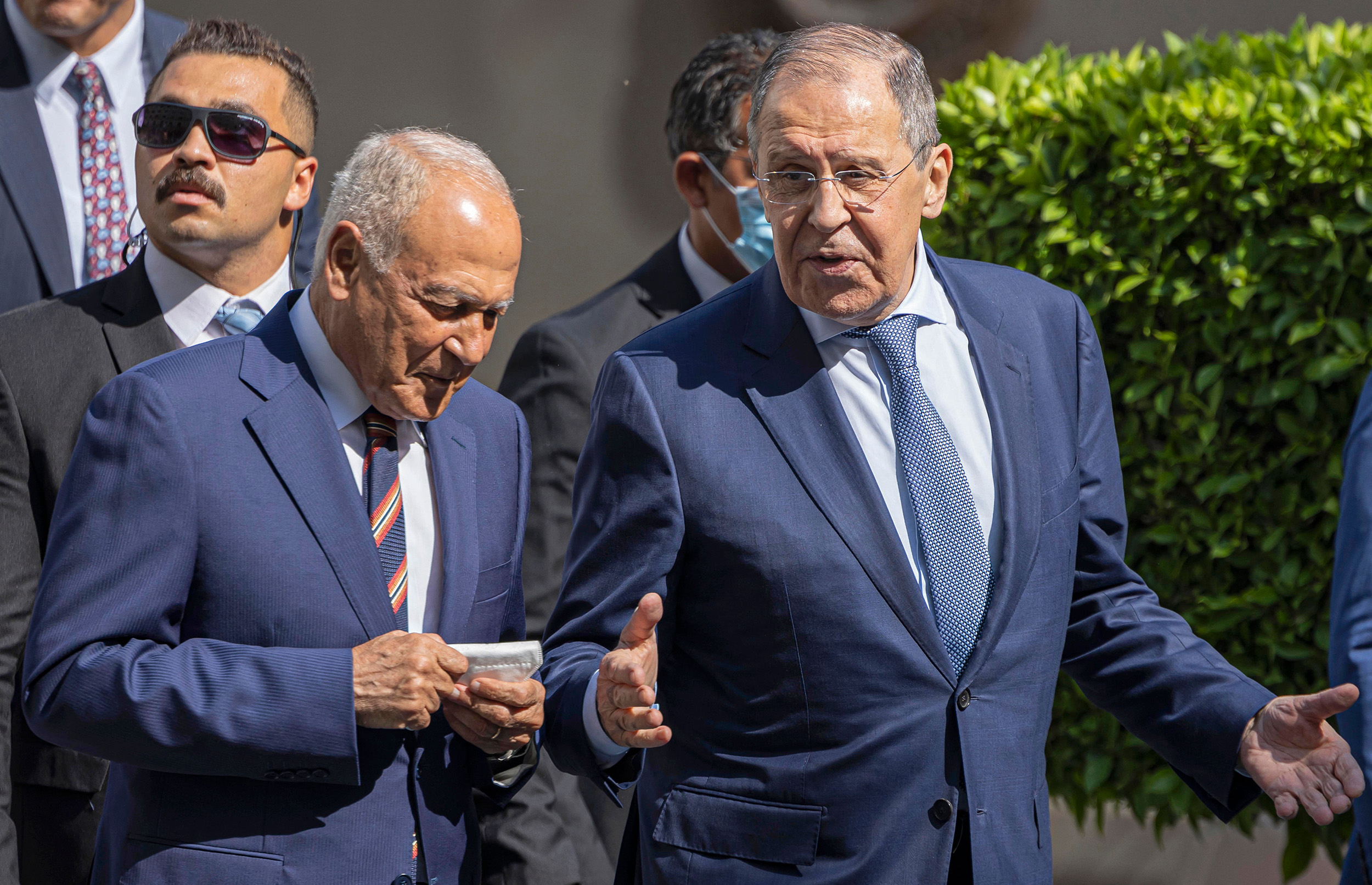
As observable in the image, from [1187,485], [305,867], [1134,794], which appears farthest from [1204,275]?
[305,867]

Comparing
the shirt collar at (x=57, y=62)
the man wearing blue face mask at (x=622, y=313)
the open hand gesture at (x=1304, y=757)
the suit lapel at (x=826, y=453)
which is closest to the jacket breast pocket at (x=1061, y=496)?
the suit lapel at (x=826, y=453)

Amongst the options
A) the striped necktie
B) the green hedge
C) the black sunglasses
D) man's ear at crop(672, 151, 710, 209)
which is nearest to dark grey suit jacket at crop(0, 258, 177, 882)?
the black sunglasses

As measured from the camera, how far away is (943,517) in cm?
246

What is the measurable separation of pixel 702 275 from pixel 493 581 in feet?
6.39

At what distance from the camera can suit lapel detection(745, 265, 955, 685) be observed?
238 centimetres

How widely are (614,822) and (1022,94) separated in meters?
2.91

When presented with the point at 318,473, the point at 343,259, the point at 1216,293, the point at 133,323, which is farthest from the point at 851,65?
the point at 1216,293

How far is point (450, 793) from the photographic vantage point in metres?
2.55

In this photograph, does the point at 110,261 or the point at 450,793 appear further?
the point at 110,261

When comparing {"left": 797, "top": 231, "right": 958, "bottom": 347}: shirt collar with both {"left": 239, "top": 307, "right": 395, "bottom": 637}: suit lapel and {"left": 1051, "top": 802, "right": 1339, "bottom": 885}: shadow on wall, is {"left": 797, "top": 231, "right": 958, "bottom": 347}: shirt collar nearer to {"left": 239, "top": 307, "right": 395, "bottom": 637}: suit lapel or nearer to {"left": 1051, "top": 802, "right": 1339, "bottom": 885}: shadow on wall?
{"left": 239, "top": 307, "right": 395, "bottom": 637}: suit lapel

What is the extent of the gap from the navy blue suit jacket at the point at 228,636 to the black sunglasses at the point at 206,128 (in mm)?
980

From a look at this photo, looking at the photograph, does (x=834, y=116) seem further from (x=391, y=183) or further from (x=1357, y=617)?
(x=1357, y=617)

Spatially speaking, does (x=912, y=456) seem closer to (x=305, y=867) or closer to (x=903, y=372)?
(x=903, y=372)

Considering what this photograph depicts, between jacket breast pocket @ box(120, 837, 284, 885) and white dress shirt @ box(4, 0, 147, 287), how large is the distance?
83.2 inches
